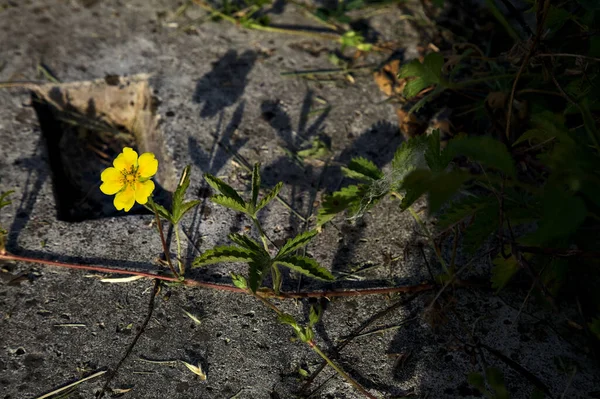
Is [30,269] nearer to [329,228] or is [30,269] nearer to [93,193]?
[93,193]

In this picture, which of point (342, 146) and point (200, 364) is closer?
point (200, 364)

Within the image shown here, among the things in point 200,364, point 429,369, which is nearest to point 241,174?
point 200,364

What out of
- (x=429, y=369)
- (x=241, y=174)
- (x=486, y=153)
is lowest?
(x=429, y=369)

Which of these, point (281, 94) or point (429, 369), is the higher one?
point (281, 94)

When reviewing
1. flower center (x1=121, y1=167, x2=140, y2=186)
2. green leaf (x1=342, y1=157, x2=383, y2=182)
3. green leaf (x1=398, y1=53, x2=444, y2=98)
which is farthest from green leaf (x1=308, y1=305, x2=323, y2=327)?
green leaf (x1=398, y1=53, x2=444, y2=98)

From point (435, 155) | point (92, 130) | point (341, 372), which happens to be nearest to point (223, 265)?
point (341, 372)

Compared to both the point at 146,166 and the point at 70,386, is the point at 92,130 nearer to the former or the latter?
the point at 146,166
